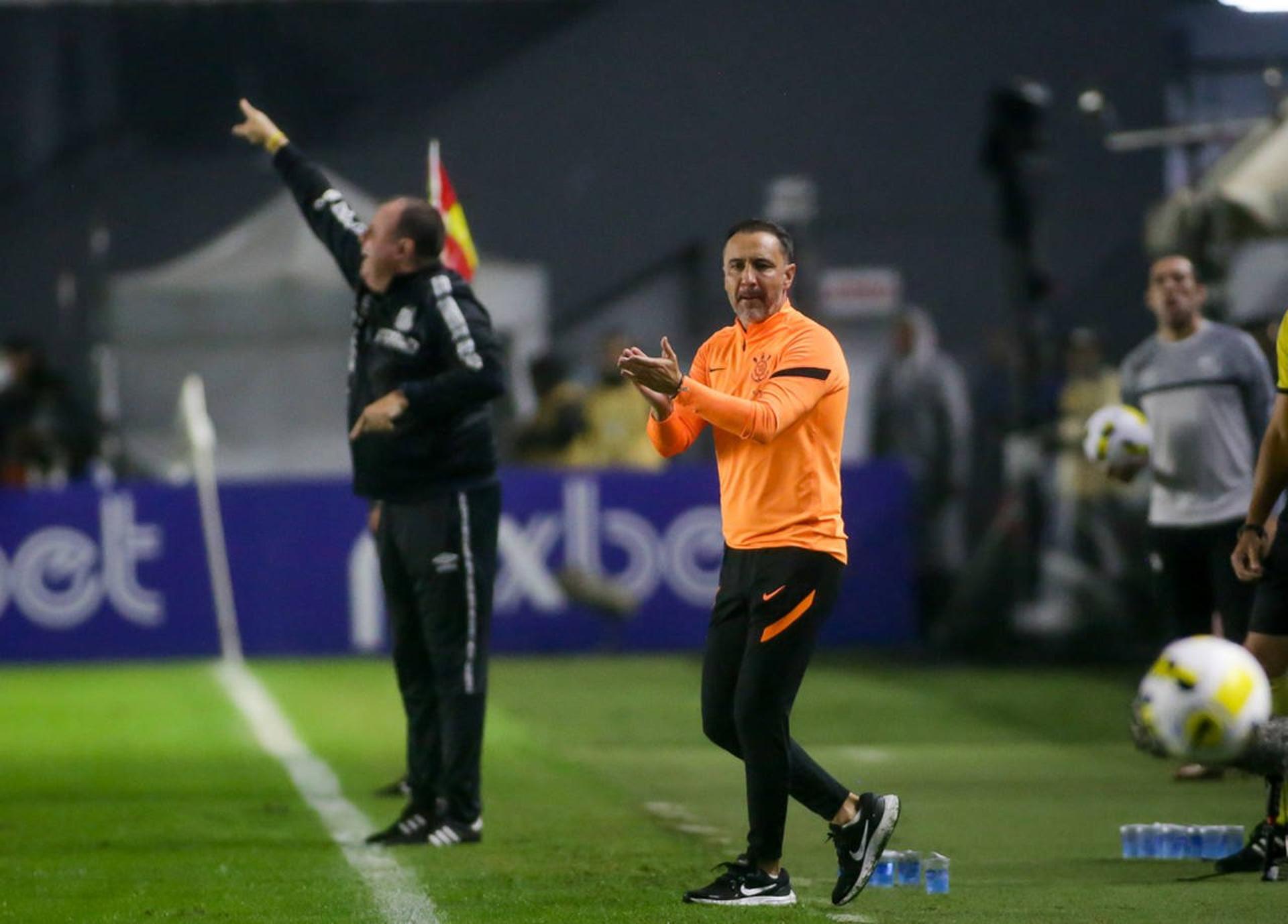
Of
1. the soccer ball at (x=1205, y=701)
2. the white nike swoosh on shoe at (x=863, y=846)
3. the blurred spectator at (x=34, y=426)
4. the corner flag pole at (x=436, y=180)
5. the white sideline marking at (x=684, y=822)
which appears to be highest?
the corner flag pole at (x=436, y=180)

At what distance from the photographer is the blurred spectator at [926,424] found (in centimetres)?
1997

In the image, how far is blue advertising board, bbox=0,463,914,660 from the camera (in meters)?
17.5

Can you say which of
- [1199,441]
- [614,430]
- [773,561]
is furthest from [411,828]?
[614,430]

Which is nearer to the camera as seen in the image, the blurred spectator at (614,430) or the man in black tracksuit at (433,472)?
the man in black tracksuit at (433,472)

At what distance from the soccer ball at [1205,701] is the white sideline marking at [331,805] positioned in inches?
84.0

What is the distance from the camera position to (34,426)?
18422 millimetres

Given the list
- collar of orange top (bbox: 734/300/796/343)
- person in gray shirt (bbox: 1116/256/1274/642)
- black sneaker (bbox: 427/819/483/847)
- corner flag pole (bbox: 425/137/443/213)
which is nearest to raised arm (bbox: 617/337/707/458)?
collar of orange top (bbox: 734/300/796/343)

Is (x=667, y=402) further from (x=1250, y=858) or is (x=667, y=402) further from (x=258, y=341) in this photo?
(x=258, y=341)

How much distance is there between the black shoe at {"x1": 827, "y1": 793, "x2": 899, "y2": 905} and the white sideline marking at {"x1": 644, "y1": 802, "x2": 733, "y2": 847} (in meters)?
1.56

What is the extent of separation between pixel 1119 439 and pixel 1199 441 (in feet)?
1.12

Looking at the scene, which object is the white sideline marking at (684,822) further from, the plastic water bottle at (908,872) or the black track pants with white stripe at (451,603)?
the plastic water bottle at (908,872)

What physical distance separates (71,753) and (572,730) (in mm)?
2717

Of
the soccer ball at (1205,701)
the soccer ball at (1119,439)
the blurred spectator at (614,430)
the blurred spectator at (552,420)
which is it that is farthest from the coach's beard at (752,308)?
the blurred spectator at (614,430)

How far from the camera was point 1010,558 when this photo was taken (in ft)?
58.3
